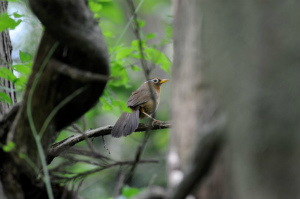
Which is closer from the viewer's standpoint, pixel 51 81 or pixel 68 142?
pixel 51 81

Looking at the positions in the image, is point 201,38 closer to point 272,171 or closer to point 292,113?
point 292,113

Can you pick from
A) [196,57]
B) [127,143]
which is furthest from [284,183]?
[127,143]

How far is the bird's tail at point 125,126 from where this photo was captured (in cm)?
517

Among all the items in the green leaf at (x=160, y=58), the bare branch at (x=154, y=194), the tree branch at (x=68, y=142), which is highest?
the green leaf at (x=160, y=58)

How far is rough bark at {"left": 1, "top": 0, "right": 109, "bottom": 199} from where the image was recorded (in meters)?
1.90

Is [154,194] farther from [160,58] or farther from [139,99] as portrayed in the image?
[139,99]

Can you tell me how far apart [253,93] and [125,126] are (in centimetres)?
394

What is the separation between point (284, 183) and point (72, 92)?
1150 millimetres

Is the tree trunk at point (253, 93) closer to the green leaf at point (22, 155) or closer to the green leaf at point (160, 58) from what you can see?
the green leaf at point (22, 155)

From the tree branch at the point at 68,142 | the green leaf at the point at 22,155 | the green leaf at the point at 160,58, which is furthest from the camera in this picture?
the green leaf at the point at 160,58

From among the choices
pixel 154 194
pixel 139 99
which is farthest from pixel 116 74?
pixel 139 99

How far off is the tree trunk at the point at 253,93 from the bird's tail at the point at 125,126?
3609 millimetres

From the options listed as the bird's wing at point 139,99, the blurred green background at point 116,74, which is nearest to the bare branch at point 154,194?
the blurred green background at point 116,74

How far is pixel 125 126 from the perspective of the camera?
208 inches
